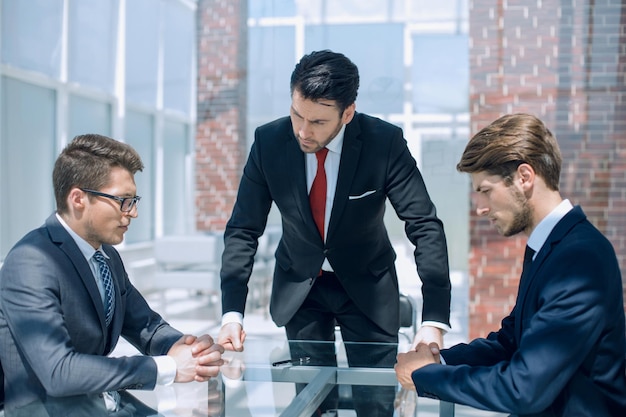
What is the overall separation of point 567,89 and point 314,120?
342cm

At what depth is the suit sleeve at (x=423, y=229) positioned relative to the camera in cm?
210

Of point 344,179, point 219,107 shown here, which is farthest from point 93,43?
point 344,179

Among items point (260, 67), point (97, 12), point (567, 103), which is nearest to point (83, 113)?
point (97, 12)

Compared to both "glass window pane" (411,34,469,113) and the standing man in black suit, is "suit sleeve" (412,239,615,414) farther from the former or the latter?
"glass window pane" (411,34,469,113)

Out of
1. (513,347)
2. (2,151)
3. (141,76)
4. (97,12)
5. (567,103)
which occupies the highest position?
(97,12)

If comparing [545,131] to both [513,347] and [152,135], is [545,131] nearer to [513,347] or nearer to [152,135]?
[513,347]

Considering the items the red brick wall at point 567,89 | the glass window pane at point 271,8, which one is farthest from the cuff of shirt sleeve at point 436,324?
the glass window pane at point 271,8

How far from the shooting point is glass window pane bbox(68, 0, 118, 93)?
7.52 meters

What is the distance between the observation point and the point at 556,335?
1.31m

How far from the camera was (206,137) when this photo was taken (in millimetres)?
6371

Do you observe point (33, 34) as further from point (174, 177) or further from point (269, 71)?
point (174, 177)

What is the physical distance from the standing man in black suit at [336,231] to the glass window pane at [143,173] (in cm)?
690

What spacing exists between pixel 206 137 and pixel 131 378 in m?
4.82

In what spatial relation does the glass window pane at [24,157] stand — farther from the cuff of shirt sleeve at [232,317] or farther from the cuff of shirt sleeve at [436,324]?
the cuff of shirt sleeve at [436,324]
